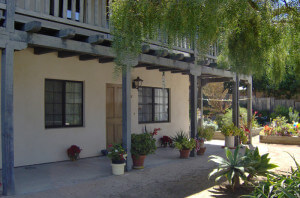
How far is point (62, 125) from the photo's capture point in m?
8.12

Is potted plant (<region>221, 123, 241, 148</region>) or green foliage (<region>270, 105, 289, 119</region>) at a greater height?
green foliage (<region>270, 105, 289, 119</region>)

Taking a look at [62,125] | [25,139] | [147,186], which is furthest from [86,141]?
[147,186]

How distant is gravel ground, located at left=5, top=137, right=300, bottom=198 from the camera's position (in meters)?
5.45

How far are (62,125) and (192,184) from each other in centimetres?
382

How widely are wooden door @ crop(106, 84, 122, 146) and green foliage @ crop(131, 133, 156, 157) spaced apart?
219cm

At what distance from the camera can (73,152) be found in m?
7.92

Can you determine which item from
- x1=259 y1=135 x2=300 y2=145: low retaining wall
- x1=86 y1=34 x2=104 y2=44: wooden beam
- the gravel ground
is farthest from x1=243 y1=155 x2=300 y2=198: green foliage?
x1=259 y1=135 x2=300 y2=145: low retaining wall

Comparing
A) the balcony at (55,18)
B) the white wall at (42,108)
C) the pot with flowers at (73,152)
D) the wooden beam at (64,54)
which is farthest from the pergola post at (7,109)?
the pot with flowers at (73,152)

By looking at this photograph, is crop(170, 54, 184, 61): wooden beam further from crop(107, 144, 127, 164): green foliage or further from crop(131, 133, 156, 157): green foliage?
crop(107, 144, 127, 164): green foliage

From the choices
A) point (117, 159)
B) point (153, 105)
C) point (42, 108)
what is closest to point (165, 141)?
point (153, 105)

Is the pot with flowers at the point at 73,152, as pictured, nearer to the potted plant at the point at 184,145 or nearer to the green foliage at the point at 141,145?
the green foliage at the point at 141,145

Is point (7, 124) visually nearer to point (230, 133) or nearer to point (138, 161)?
point (138, 161)

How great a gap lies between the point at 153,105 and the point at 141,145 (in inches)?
147

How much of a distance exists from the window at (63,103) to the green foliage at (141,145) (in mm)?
2061
